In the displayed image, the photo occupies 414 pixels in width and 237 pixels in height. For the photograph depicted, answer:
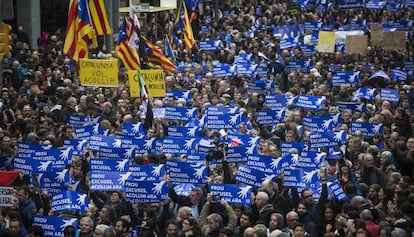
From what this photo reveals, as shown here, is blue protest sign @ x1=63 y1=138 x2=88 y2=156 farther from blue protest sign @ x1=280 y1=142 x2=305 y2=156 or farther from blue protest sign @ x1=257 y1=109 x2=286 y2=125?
blue protest sign @ x1=257 y1=109 x2=286 y2=125

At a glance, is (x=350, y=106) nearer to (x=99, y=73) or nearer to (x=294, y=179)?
(x=99, y=73)

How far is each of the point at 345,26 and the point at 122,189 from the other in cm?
2554

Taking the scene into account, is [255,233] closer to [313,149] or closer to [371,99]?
[313,149]

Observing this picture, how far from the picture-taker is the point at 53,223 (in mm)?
15531

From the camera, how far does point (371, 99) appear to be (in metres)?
26.5

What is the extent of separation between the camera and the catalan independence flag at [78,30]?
2489cm

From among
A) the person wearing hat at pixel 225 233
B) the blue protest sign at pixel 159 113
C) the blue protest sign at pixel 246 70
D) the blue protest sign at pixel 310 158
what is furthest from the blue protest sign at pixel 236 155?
the blue protest sign at pixel 246 70

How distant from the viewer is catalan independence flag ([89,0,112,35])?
997 inches

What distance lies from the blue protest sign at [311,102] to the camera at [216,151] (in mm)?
4402

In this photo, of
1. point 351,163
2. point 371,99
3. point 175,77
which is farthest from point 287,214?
point 175,77

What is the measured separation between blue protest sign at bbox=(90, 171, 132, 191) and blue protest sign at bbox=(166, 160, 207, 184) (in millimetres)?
873

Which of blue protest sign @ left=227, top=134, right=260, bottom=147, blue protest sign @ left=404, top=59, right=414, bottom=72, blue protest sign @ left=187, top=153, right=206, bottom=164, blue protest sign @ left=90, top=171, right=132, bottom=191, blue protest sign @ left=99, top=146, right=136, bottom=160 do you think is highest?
blue protest sign @ left=90, top=171, right=132, bottom=191

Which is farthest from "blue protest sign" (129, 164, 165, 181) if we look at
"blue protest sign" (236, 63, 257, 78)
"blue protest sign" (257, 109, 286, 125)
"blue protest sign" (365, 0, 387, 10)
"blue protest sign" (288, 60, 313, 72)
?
"blue protest sign" (365, 0, 387, 10)

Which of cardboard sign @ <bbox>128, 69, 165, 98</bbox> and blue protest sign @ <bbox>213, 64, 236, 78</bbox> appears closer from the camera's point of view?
cardboard sign @ <bbox>128, 69, 165, 98</bbox>
